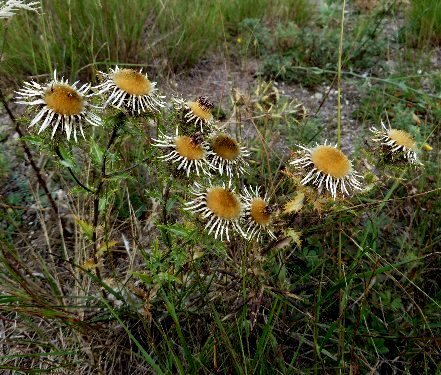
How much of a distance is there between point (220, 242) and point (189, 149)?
294 millimetres

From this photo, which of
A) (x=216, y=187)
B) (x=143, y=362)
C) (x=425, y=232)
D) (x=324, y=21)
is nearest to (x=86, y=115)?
(x=216, y=187)

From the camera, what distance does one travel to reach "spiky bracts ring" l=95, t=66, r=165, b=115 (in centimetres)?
128

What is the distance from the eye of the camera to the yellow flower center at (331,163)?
1270 millimetres

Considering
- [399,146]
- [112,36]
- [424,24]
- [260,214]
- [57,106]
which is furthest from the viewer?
[424,24]

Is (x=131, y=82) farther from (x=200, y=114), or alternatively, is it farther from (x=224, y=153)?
(x=224, y=153)

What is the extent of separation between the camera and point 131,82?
1.29 m

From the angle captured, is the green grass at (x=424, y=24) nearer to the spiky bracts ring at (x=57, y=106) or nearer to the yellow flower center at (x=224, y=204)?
the yellow flower center at (x=224, y=204)

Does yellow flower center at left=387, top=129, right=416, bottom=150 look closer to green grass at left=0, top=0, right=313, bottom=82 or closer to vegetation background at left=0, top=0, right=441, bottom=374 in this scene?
vegetation background at left=0, top=0, right=441, bottom=374

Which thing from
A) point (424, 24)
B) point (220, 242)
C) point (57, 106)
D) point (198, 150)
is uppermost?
point (57, 106)

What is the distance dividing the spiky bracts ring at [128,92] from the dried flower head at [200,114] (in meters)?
0.12

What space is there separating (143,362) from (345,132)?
1897 mm

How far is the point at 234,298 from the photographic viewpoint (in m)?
1.44

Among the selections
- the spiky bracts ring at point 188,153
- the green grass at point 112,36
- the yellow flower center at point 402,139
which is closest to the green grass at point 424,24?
the green grass at point 112,36

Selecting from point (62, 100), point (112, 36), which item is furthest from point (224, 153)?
point (112, 36)
